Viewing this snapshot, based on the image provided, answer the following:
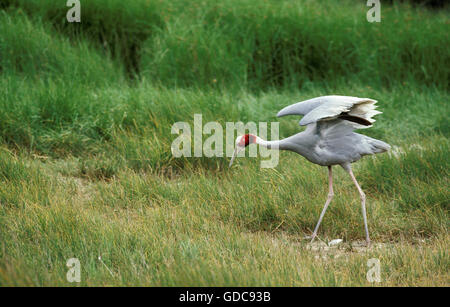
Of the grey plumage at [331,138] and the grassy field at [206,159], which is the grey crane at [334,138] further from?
the grassy field at [206,159]

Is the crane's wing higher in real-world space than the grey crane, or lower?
higher

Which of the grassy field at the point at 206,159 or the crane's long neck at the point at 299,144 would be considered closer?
the grassy field at the point at 206,159

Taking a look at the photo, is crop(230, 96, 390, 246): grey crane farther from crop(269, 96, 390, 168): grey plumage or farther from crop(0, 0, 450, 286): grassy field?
crop(0, 0, 450, 286): grassy field

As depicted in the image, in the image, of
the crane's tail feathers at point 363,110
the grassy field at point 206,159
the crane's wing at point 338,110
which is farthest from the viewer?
the crane's tail feathers at point 363,110

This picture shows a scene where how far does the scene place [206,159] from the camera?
700 cm

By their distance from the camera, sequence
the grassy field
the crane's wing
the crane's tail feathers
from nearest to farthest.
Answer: the grassy field
the crane's wing
the crane's tail feathers

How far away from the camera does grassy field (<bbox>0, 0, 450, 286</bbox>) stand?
4.81 m

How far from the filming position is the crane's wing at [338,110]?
506 centimetres

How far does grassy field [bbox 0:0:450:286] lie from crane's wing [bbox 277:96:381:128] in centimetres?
105

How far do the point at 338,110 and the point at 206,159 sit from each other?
7.71ft

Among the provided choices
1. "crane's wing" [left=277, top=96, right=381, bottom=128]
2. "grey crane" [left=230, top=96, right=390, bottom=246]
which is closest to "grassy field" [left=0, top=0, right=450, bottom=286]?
"grey crane" [left=230, top=96, right=390, bottom=246]

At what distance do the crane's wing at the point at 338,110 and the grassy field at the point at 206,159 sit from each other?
41.4 inches

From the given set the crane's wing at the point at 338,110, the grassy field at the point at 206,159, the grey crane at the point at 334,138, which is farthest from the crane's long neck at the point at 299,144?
the grassy field at the point at 206,159

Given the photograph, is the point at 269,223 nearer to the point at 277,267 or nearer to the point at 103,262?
the point at 277,267
